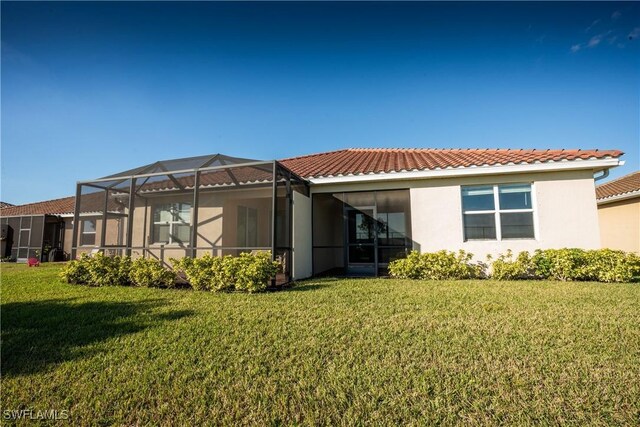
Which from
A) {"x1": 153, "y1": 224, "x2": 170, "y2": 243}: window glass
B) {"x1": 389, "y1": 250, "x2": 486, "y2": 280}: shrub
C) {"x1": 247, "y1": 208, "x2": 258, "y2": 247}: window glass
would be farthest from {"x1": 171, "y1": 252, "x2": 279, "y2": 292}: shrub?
{"x1": 247, "y1": 208, "x2": 258, "y2": 247}: window glass

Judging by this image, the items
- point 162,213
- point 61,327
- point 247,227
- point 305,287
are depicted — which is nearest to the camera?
point 61,327

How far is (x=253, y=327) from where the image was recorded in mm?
4289

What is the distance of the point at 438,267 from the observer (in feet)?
28.2

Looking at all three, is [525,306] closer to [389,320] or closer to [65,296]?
[389,320]

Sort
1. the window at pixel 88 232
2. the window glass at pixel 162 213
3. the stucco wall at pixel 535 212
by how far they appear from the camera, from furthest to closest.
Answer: the window at pixel 88 232, the window glass at pixel 162 213, the stucco wall at pixel 535 212

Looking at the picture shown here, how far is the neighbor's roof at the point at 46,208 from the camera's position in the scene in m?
19.1

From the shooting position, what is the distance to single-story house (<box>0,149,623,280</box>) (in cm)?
864

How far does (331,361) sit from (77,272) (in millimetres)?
8809

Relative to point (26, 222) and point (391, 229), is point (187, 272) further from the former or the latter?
point (26, 222)

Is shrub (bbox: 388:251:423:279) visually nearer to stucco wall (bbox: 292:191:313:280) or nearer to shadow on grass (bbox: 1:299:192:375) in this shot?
stucco wall (bbox: 292:191:313:280)

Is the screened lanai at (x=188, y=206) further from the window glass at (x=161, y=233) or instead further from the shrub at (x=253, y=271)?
the shrub at (x=253, y=271)

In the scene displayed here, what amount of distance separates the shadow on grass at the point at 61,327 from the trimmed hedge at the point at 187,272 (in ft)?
4.48

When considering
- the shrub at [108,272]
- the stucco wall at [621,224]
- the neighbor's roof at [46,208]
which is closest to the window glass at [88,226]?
the neighbor's roof at [46,208]

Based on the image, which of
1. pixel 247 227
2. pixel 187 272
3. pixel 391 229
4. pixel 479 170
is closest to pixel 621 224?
pixel 479 170
